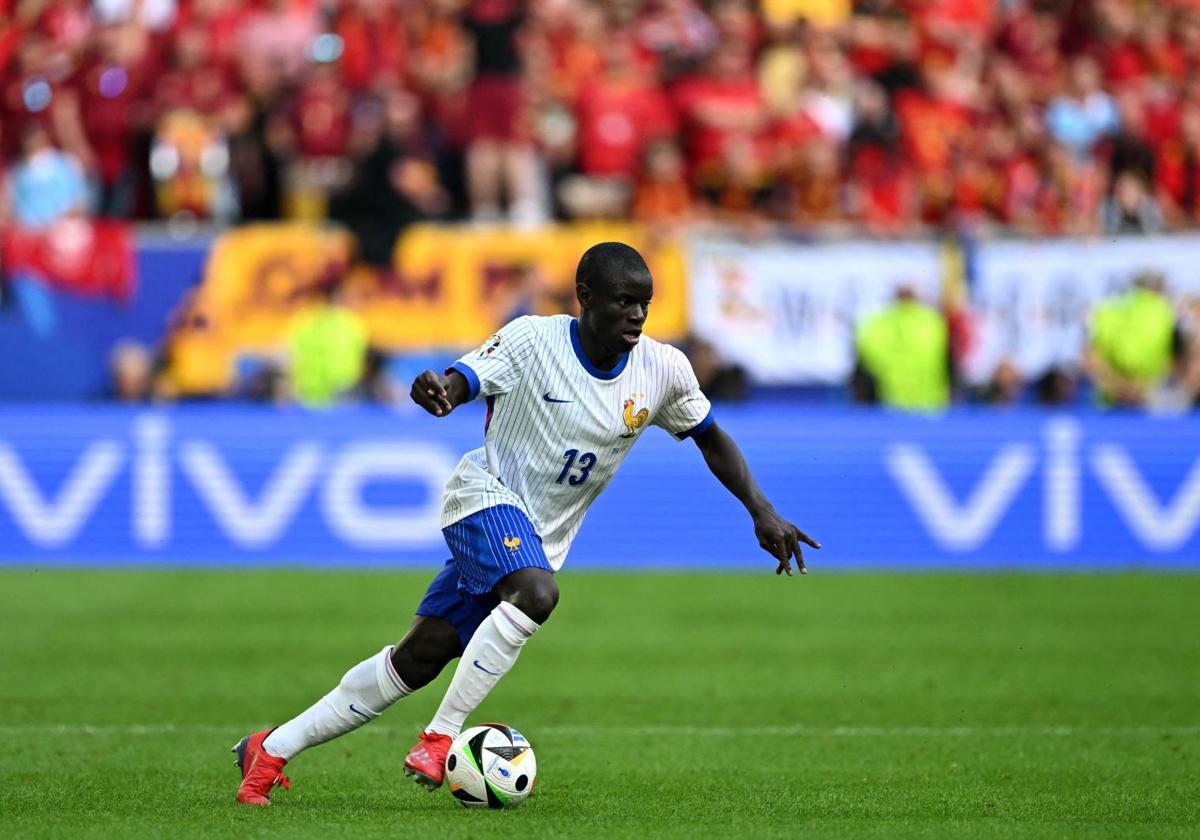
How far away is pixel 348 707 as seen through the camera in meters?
6.89

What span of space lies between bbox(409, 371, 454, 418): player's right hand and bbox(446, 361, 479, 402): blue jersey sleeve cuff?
32 centimetres

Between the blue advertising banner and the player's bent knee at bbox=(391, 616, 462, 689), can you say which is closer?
the player's bent knee at bbox=(391, 616, 462, 689)

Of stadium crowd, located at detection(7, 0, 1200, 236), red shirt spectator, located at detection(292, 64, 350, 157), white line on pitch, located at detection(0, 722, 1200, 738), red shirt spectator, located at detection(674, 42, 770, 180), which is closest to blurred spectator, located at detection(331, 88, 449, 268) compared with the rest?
stadium crowd, located at detection(7, 0, 1200, 236)

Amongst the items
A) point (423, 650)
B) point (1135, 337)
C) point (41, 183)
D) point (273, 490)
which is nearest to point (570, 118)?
point (273, 490)

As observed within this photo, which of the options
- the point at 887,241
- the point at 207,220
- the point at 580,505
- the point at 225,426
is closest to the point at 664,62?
the point at 887,241

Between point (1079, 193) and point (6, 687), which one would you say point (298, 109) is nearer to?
point (1079, 193)

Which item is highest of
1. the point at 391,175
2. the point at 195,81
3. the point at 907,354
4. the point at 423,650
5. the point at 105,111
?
the point at 195,81

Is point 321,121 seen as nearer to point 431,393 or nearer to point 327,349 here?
point 327,349

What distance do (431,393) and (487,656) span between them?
1.00 meters

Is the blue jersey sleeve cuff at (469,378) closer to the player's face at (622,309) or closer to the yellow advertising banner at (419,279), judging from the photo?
the player's face at (622,309)

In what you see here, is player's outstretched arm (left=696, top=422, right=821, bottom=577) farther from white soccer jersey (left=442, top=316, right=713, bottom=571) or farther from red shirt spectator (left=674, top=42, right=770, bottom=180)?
red shirt spectator (left=674, top=42, right=770, bottom=180)

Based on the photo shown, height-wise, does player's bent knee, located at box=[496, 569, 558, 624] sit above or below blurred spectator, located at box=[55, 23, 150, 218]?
below

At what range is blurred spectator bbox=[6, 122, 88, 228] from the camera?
17.7m

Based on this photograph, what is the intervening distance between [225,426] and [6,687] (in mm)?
5486
